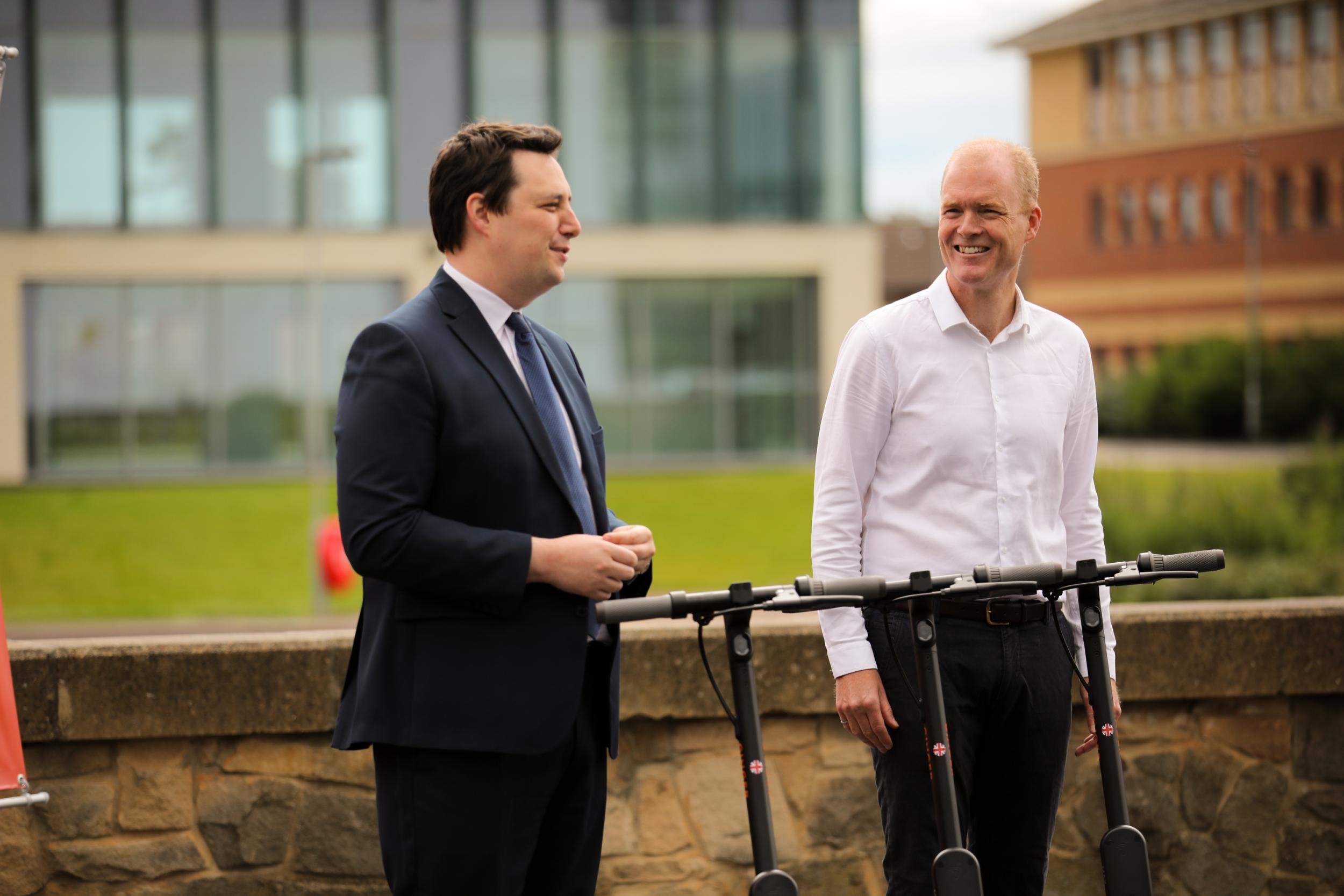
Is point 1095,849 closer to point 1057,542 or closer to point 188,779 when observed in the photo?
point 1057,542

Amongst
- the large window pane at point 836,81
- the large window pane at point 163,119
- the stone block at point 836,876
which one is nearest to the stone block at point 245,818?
the stone block at point 836,876

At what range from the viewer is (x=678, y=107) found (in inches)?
1344

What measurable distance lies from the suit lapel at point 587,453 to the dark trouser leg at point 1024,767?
89cm

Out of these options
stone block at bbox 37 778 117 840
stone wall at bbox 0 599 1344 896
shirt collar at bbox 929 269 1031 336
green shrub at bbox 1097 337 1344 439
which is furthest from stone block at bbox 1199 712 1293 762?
green shrub at bbox 1097 337 1344 439

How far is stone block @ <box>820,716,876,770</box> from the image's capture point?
429 centimetres

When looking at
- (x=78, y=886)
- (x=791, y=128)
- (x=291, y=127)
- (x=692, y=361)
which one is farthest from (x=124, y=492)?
(x=78, y=886)

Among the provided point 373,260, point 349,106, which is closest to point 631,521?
point 373,260

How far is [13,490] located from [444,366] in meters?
31.2

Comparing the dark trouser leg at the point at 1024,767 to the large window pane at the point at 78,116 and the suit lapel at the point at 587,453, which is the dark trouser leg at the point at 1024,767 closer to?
the suit lapel at the point at 587,453

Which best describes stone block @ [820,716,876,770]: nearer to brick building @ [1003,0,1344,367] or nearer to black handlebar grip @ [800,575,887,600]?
black handlebar grip @ [800,575,887,600]

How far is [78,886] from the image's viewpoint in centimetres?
398

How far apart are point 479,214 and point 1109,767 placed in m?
1.67

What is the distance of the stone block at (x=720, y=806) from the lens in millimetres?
4219

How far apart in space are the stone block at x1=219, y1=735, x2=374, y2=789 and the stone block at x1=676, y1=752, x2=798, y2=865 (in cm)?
88
